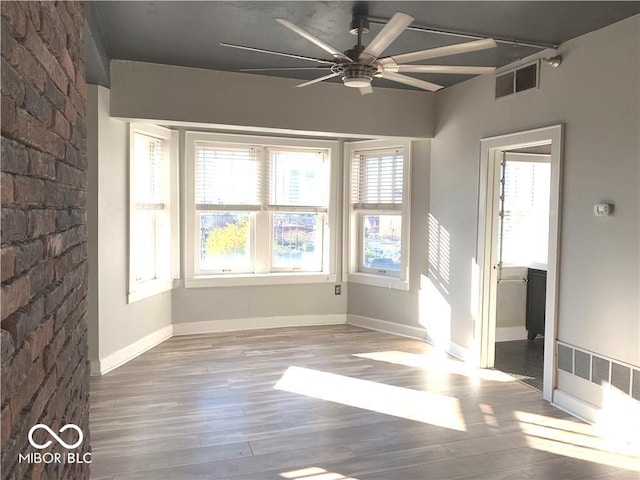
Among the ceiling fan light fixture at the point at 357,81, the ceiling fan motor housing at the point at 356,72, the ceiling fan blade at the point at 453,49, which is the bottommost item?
the ceiling fan light fixture at the point at 357,81

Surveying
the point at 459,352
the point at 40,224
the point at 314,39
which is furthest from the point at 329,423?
the point at 40,224

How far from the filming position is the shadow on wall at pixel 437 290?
4.95m

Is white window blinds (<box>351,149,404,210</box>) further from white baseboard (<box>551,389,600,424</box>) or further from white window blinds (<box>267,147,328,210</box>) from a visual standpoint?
white baseboard (<box>551,389,600,424</box>)

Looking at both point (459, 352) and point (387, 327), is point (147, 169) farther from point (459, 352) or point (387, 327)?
point (459, 352)

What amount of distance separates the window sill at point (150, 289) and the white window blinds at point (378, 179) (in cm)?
231

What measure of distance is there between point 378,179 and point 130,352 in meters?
3.21

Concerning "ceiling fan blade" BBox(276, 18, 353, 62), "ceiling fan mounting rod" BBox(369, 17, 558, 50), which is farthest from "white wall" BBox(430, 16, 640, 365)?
"ceiling fan blade" BBox(276, 18, 353, 62)

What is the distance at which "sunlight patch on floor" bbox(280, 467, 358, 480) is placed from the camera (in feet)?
8.55

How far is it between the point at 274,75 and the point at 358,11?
1.67m

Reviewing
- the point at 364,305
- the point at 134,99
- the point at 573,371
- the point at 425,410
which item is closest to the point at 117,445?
the point at 425,410

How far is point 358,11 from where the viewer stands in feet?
9.98

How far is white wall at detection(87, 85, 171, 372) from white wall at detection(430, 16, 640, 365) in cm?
335

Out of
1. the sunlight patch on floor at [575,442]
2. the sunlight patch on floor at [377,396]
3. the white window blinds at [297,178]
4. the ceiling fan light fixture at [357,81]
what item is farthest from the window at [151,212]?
the sunlight patch on floor at [575,442]

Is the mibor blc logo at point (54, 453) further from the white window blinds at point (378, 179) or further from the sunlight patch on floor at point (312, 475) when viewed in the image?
the white window blinds at point (378, 179)
